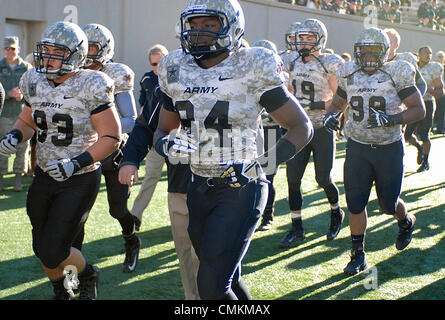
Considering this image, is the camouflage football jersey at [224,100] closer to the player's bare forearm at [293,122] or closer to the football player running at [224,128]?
the football player running at [224,128]

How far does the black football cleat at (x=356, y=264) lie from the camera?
458 cm

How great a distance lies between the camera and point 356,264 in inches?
182

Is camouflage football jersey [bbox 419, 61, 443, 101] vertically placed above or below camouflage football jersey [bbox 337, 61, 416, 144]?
below

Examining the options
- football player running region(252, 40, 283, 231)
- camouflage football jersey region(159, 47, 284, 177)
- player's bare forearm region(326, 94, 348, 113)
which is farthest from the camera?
football player running region(252, 40, 283, 231)

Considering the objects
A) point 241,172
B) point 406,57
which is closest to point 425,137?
point 406,57

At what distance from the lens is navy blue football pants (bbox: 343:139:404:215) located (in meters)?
4.62

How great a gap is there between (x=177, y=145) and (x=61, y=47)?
124cm

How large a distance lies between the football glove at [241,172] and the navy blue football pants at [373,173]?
2.11m

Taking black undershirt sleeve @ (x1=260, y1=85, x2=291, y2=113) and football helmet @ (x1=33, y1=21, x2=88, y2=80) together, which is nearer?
black undershirt sleeve @ (x1=260, y1=85, x2=291, y2=113)

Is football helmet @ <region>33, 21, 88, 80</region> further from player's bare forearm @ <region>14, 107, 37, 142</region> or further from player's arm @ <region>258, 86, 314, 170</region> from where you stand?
player's arm @ <region>258, 86, 314, 170</region>

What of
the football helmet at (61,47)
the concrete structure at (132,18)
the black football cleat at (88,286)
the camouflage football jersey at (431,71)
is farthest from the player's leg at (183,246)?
the concrete structure at (132,18)

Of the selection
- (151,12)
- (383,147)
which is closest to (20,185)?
(383,147)

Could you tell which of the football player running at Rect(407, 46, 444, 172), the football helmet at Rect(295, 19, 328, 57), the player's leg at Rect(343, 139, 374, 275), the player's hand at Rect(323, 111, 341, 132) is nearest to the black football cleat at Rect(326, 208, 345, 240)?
the player's leg at Rect(343, 139, 374, 275)

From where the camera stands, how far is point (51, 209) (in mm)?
3547
